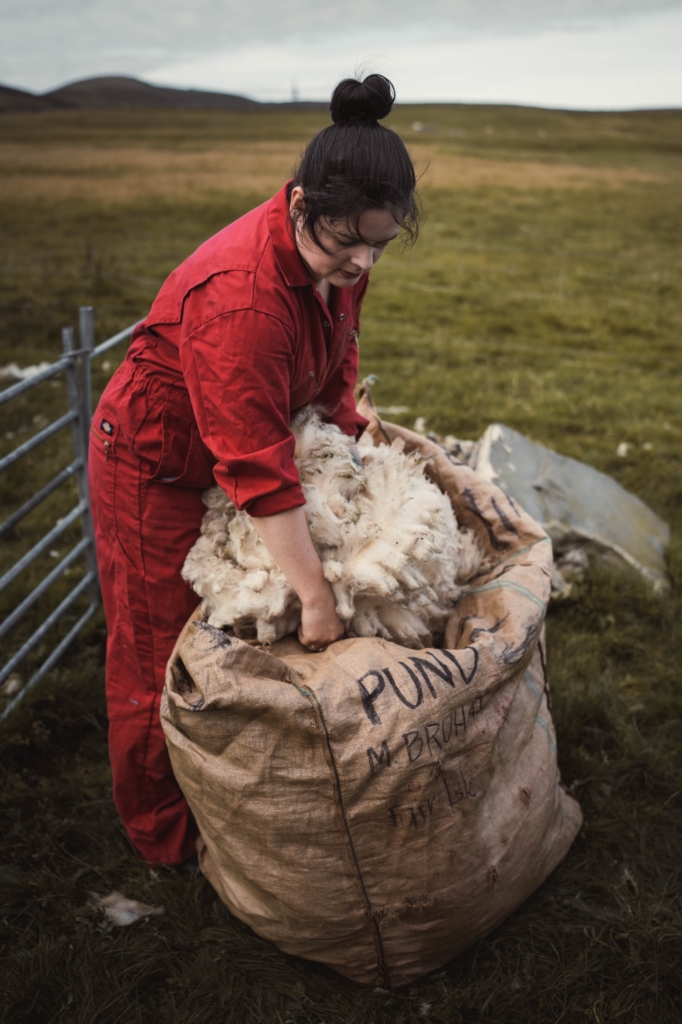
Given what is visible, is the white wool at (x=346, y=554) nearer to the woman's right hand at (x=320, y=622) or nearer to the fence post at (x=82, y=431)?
the woman's right hand at (x=320, y=622)

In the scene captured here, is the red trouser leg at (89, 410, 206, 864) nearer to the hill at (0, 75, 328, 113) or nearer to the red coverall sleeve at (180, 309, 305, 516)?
the red coverall sleeve at (180, 309, 305, 516)

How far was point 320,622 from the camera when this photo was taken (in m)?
1.75

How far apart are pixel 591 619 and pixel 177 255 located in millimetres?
9642

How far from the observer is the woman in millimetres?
1481

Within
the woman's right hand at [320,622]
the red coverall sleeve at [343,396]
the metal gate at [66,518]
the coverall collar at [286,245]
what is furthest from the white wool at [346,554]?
the metal gate at [66,518]

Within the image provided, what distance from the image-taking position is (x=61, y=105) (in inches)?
932

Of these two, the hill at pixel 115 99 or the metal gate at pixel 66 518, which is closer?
the metal gate at pixel 66 518

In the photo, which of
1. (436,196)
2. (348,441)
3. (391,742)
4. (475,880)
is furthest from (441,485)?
(436,196)

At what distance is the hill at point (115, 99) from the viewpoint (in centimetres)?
2049

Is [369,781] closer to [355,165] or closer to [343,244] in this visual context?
[343,244]

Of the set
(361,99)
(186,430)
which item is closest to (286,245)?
→ (361,99)

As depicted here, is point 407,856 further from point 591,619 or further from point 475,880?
point 591,619

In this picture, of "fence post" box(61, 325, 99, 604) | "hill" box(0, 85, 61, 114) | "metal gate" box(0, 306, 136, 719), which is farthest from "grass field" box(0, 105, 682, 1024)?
"hill" box(0, 85, 61, 114)

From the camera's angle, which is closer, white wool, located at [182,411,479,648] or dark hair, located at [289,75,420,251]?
dark hair, located at [289,75,420,251]
